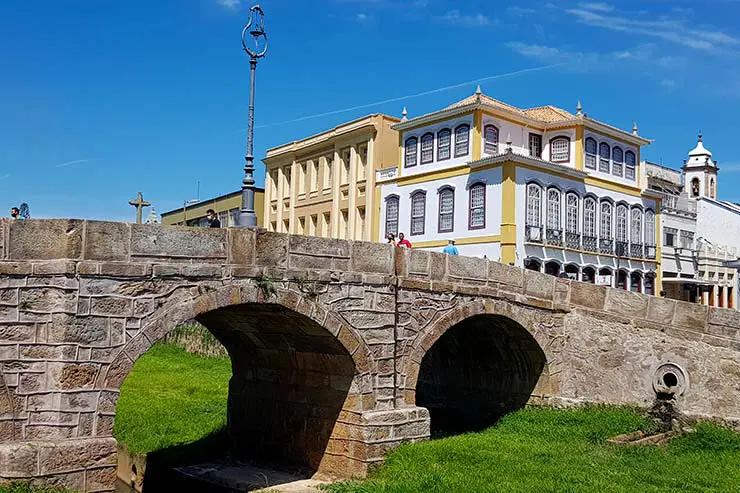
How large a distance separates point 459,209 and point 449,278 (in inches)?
713

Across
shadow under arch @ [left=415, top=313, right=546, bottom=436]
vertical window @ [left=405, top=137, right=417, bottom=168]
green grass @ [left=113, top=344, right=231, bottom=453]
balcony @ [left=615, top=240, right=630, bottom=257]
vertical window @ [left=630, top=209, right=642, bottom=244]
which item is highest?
vertical window @ [left=405, top=137, right=417, bottom=168]

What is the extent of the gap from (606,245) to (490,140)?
24.6 ft

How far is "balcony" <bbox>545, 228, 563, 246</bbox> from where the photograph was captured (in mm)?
33344

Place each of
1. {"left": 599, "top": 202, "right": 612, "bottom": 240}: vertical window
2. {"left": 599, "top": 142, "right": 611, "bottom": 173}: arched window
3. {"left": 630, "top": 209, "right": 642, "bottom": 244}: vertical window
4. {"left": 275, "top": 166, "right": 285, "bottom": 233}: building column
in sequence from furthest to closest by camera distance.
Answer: {"left": 275, "top": 166, "right": 285, "bottom": 233}: building column
{"left": 630, "top": 209, "right": 642, "bottom": 244}: vertical window
{"left": 599, "top": 142, "right": 611, "bottom": 173}: arched window
{"left": 599, "top": 202, "right": 612, "bottom": 240}: vertical window

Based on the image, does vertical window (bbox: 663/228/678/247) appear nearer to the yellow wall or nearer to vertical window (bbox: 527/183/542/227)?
vertical window (bbox: 527/183/542/227)

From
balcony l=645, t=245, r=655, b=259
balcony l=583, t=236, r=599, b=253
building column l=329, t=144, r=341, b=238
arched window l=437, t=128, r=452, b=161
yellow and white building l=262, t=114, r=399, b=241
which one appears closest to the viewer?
arched window l=437, t=128, r=452, b=161

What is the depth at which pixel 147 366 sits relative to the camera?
1125 inches

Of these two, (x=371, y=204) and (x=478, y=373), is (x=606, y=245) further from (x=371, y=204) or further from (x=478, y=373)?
(x=478, y=373)

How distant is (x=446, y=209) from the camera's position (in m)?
34.4

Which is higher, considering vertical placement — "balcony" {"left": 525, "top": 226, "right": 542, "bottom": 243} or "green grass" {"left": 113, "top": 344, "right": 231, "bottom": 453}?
"balcony" {"left": 525, "top": 226, "right": 542, "bottom": 243}

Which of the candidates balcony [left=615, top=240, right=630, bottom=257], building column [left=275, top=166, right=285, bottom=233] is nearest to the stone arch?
balcony [left=615, top=240, right=630, bottom=257]

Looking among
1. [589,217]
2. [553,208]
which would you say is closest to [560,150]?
[553,208]

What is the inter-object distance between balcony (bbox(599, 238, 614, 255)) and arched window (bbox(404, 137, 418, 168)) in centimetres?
909

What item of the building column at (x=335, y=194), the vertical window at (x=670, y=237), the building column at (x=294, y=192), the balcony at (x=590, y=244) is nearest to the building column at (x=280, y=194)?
the building column at (x=294, y=192)
